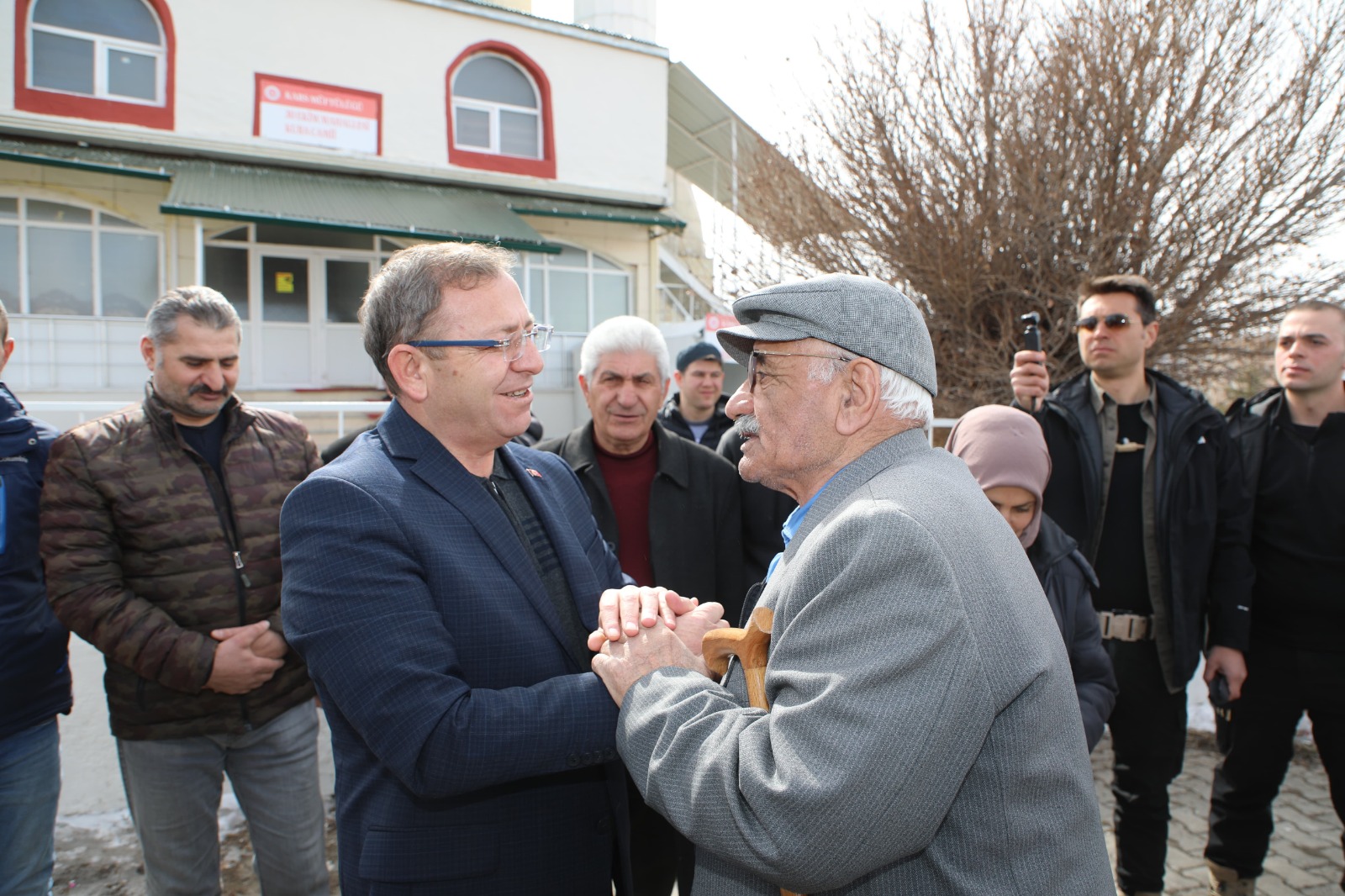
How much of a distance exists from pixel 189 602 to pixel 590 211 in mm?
12714

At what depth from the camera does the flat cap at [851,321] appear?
150 centimetres

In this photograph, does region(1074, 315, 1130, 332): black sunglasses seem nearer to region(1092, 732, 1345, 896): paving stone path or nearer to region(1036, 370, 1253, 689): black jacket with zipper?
region(1036, 370, 1253, 689): black jacket with zipper

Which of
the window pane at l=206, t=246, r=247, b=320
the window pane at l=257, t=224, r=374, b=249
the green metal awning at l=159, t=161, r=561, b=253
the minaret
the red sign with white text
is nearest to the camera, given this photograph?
the green metal awning at l=159, t=161, r=561, b=253

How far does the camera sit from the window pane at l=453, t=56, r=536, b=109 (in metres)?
13.8

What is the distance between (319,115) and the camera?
12.6 metres

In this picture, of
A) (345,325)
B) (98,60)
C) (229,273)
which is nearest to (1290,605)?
(345,325)

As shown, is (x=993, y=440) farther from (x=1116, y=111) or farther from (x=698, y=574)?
(x=1116, y=111)

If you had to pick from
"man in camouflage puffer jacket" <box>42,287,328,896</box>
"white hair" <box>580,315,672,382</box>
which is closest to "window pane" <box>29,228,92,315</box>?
"man in camouflage puffer jacket" <box>42,287,328,896</box>

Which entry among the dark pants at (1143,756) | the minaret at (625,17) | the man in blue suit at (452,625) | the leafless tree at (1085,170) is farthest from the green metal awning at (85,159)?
the dark pants at (1143,756)

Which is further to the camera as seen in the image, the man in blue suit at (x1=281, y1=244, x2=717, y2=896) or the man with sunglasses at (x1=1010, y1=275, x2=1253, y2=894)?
the man with sunglasses at (x1=1010, y1=275, x2=1253, y2=894)

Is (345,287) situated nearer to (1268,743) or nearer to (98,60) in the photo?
(98,60)

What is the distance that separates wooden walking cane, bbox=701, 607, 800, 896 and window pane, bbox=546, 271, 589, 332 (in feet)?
45.8

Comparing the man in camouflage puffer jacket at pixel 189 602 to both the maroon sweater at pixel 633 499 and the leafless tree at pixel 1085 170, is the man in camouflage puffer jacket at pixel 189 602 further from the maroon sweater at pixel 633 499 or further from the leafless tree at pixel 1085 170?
the leafless tree at pixel 1085 170

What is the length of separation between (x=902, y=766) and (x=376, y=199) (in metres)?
13.5
